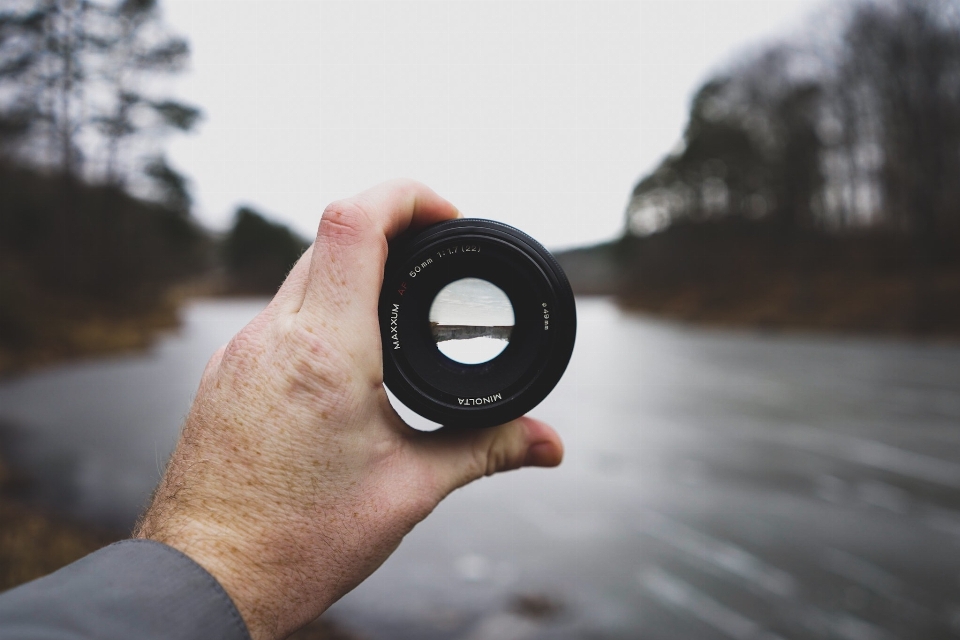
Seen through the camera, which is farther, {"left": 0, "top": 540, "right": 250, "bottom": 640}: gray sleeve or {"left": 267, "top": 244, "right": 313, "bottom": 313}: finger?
{"left": 267, "top": 244, "right": 313, "bottom": 313}: finger

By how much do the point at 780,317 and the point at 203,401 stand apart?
27.6 m

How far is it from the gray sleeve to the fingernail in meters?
0.74

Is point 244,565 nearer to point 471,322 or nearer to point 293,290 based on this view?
point 293,290

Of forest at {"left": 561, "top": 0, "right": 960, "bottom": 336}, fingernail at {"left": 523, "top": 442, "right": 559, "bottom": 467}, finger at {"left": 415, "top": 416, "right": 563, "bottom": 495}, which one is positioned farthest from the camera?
forest at {"left": 561, "top": 0, "right": 960, "bottom": 336}

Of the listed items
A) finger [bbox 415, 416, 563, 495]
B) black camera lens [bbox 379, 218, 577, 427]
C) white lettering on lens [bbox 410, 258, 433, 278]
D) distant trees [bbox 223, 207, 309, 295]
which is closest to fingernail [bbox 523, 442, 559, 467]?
finger [bbox 415, 416, 563, 495]

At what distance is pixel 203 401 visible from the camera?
1.13m

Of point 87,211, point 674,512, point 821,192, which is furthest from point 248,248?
point 821,192

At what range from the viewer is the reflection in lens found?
4.44 feet

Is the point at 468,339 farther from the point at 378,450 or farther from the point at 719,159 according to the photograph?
the point at 719,159

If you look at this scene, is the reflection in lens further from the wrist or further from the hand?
the wrist

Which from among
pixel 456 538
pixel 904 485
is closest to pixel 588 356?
pixel 904 485

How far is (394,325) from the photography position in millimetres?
1305

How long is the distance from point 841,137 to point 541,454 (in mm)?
33069

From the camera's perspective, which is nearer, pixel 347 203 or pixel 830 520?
pixel 347 203
